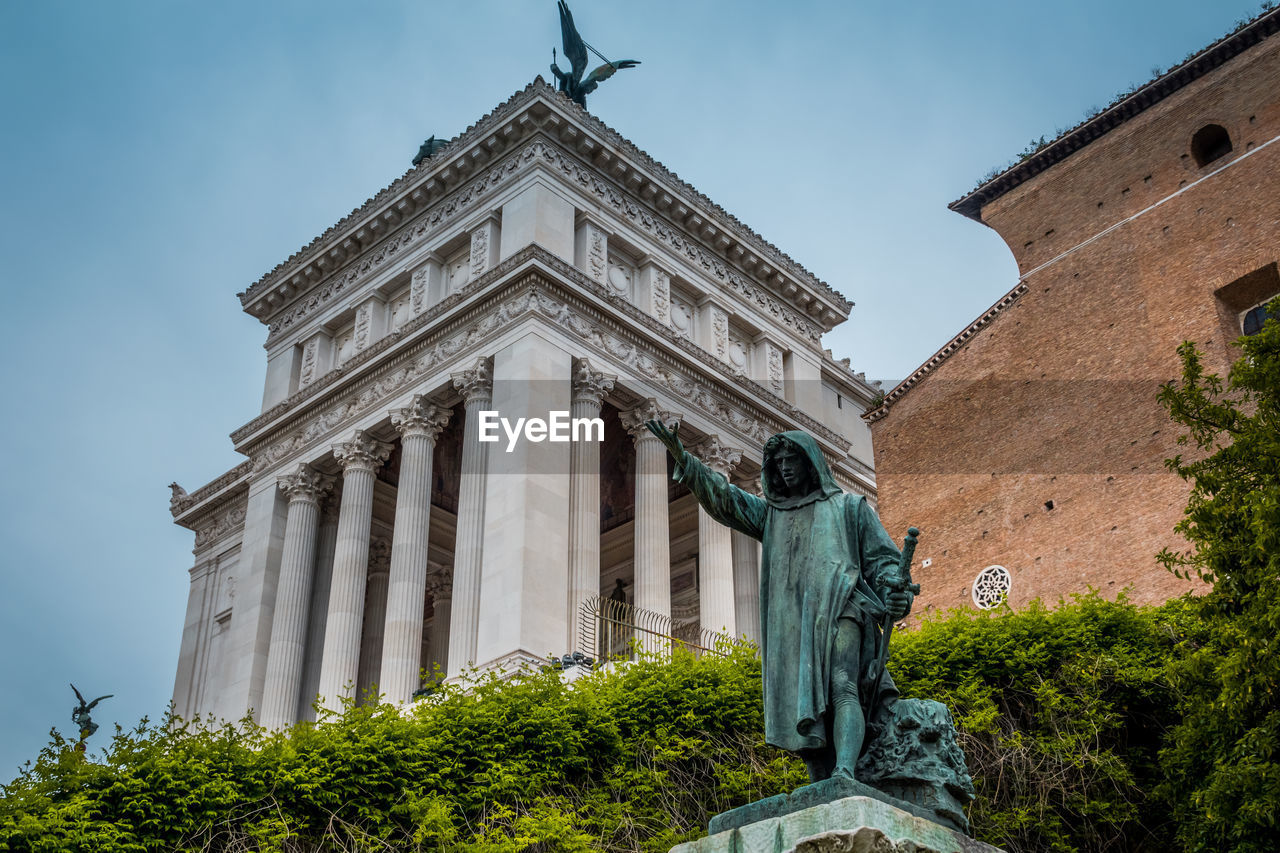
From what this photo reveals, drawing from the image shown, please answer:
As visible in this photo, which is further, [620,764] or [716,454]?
[716,454]

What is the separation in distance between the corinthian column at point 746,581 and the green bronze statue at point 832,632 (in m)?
25.4

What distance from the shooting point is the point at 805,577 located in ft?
26.7

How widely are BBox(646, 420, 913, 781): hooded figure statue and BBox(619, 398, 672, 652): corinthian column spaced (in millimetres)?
21231

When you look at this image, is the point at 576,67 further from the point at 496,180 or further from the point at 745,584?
the point at 745,584

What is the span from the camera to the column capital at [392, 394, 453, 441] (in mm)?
33500

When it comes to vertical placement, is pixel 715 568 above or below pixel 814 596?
above

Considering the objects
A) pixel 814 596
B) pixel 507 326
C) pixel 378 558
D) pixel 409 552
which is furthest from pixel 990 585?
pixel 814 596

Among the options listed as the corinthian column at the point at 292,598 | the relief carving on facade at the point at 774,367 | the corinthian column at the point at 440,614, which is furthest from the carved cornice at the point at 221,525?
the relief carving on facade at the point at 774,367

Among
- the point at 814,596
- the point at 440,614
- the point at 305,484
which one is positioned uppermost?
the point at 305,484

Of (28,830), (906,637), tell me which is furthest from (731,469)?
(28,830)

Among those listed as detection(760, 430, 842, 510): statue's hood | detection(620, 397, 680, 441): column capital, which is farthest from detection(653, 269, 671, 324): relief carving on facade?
detection(760, 430, 842, 510): statue's hood

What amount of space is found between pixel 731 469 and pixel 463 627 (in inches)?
368

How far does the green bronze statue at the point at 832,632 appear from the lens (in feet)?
25.0

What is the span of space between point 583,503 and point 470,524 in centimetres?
254
